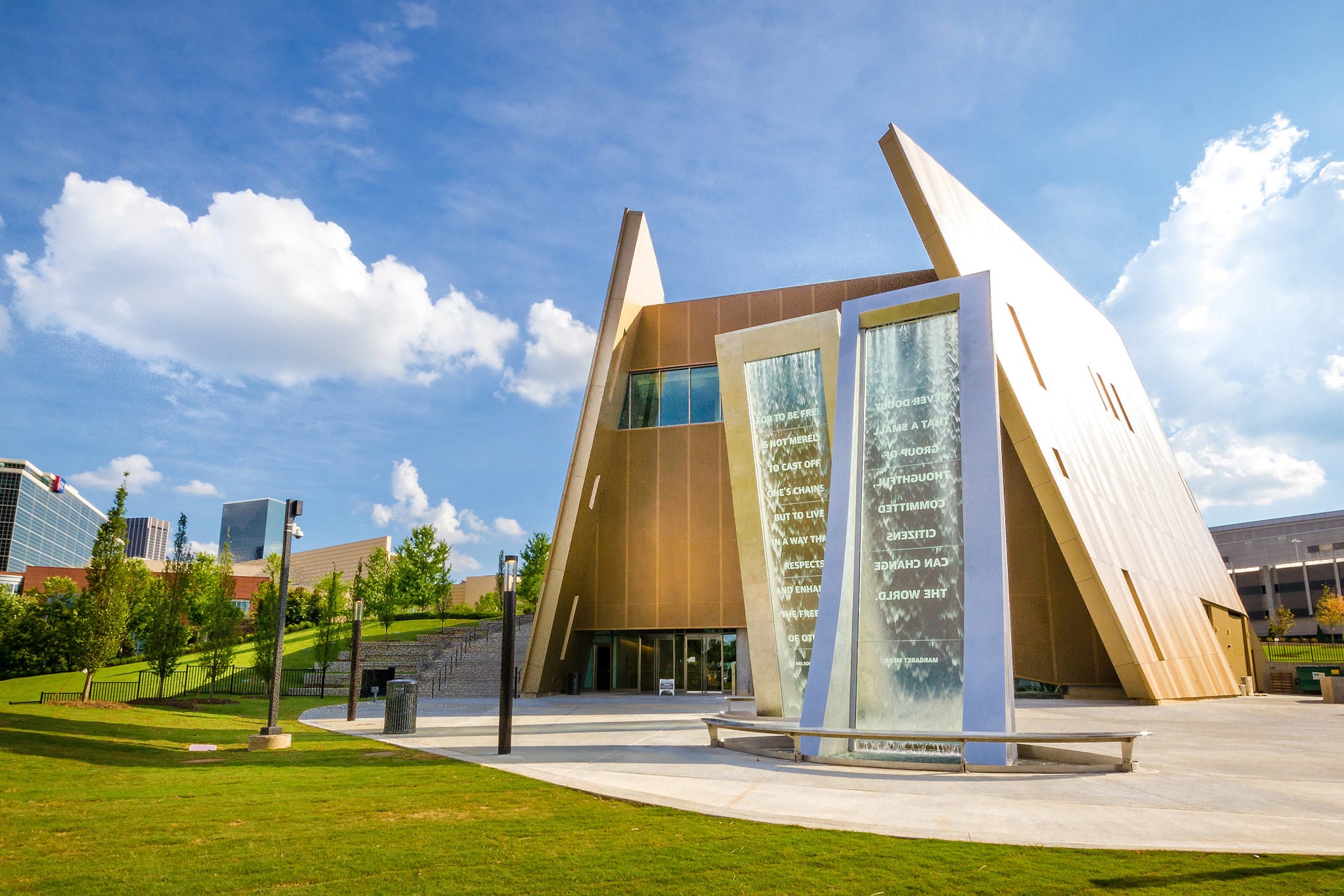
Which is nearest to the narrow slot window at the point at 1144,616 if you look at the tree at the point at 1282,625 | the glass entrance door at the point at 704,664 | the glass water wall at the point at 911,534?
the glass entrance door at the point at 704,664

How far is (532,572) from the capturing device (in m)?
62.3

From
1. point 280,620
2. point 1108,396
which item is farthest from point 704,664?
point 1108,396

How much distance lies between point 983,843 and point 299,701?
26.2m

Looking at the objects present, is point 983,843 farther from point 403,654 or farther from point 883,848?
point 403,654

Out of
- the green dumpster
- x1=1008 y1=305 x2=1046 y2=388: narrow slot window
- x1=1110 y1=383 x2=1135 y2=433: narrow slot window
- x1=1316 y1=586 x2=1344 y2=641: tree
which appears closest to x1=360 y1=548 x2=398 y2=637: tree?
x1=1008 y1=305 x2=1046 y2=388: narrow slot window

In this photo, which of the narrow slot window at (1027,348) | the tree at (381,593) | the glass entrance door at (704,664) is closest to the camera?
the narrow slot window at (1027,348)

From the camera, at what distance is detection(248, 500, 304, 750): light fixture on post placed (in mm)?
14781

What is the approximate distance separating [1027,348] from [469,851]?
2533 cm

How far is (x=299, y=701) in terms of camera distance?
2808 cm

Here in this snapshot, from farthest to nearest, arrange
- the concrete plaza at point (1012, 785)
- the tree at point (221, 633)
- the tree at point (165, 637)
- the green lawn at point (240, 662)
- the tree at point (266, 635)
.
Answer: the green lawn at point (240, 662) → the tree at point (266, 635) → the tree at point (221, 633) → the tree at point (165, 637) → the concrete plaza at point (1012, 785)

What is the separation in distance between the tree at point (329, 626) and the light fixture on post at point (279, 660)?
1611cm

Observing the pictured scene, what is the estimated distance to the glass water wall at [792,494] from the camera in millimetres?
18672

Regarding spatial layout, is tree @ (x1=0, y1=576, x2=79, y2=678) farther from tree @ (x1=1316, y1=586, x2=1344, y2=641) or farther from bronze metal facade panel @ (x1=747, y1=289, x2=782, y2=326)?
tree @ (x1=1316, y1=586, x2=1344, y2=641)

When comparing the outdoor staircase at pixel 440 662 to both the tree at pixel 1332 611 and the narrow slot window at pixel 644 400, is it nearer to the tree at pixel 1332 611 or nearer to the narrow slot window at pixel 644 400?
the narrow slot window at pixel 644 400
